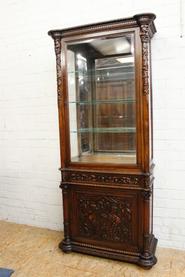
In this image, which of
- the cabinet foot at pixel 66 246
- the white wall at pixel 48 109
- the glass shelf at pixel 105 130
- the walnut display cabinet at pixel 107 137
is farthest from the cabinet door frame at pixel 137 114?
the cabinet foot at pixel 66 246

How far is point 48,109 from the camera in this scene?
303 centimetres

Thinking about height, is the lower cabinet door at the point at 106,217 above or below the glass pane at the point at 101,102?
below

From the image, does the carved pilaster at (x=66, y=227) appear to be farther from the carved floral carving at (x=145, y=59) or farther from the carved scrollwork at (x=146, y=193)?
the carved floral carving at (x=145, y=59)

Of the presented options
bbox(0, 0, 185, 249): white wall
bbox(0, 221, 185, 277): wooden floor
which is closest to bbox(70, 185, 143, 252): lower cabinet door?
bbox(0, 221, 185, 277): wooden floor

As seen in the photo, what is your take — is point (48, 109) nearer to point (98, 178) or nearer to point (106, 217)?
point (98, 178)

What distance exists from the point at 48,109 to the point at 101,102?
0.71 metres

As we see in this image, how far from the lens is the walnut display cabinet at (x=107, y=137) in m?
2.24

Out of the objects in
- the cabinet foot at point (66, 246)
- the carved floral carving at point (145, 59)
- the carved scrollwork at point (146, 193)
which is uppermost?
the carved floral carving at point (145, 59)

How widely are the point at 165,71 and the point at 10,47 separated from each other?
1.88 meters

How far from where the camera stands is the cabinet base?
2.33 meters

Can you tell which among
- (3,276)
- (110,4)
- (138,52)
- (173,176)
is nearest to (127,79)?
(138,52)

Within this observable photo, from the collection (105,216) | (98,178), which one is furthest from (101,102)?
(105,216)

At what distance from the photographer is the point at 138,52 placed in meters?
2.19

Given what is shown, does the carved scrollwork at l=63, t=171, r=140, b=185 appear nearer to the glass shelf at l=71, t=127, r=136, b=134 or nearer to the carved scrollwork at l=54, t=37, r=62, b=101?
the glass shelf at l=71, t=127, r=136, b=134
